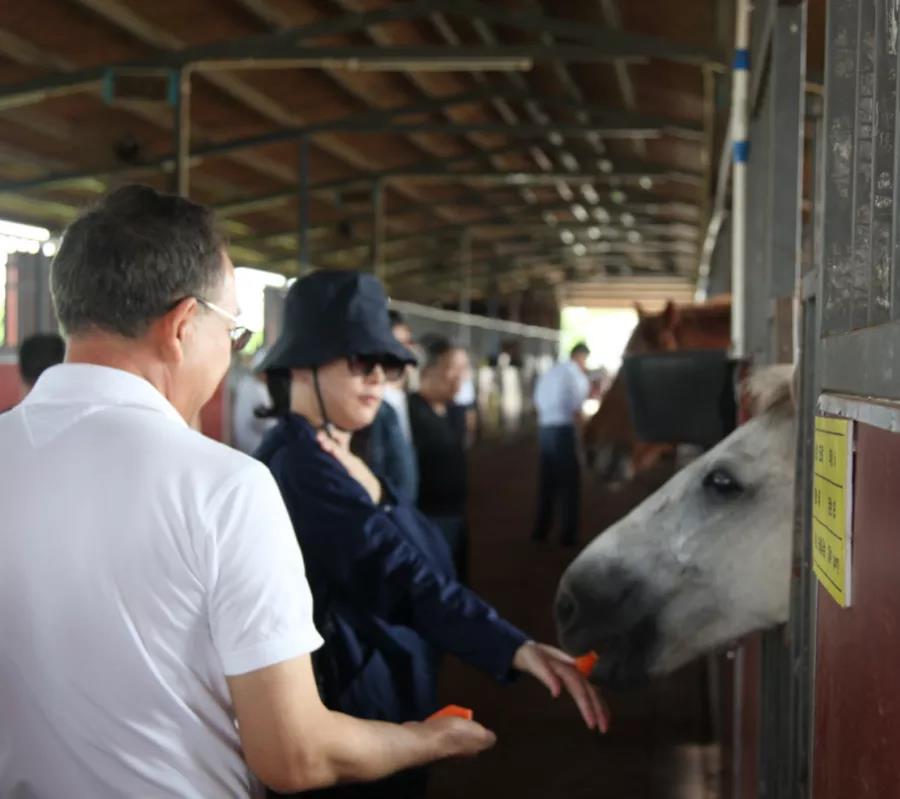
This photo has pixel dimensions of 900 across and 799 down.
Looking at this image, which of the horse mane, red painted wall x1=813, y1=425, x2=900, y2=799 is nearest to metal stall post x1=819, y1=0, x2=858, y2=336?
red painted wall x1=813, y1=425, x2=900, y2=799

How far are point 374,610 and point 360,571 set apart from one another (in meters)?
0.07

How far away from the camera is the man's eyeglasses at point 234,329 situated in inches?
53.9

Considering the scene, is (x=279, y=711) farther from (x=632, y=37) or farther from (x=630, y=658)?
(x=632, y=37)

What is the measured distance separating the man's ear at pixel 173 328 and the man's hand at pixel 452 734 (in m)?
0.57

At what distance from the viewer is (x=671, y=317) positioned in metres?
6.32

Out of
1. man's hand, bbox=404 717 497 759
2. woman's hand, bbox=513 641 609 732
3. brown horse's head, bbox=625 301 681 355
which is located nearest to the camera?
man's hand, bbox=404 717 497 759

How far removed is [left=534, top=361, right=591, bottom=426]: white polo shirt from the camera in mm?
8930

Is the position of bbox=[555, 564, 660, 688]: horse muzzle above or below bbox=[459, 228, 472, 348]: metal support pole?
below

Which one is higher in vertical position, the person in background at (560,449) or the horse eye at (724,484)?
the horse eye at (724,484)

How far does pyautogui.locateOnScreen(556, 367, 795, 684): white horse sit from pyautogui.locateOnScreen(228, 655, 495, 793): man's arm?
30.2 inches

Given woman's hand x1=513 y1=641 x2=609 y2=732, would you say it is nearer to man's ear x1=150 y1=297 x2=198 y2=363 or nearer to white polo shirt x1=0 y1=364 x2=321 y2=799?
white polo shirt x1=0 y1=364 x2=321 y2=799

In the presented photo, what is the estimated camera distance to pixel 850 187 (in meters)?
1.32

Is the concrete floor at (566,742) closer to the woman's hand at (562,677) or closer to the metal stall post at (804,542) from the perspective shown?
the woman's hand at (562,677)

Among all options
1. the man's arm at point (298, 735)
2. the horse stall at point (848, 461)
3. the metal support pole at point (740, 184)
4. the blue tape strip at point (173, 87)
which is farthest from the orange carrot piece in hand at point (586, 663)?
the blue tape strip at point (173, 87)
